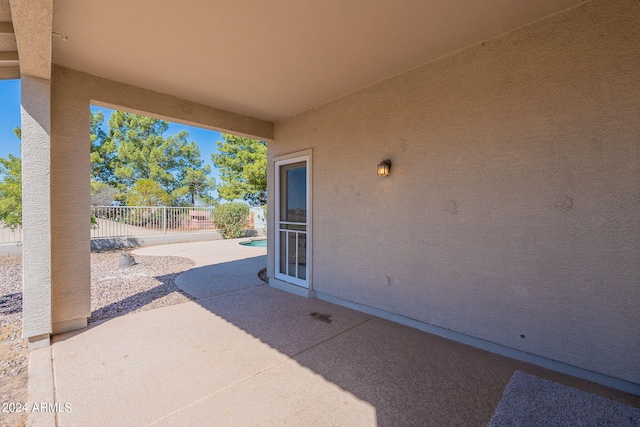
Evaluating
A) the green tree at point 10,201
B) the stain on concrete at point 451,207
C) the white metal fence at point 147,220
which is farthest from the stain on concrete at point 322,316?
the white metal fence at point 147,220

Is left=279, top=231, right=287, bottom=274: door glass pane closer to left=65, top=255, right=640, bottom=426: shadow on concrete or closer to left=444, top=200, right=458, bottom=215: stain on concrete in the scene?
left=65, top=255, right=640, bottom=426: shadow on concrete

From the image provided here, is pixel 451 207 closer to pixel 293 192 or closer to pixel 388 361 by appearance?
pixel 388 361

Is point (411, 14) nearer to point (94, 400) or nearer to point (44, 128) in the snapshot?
point (44, 128)

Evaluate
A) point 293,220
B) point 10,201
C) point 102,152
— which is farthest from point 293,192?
point 102,152

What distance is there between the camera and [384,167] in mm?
3566

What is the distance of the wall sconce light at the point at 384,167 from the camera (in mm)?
3566

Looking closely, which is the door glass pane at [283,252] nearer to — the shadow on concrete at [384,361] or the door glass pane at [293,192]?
the door glass pane at [293,192]

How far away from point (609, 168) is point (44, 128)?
Answer: 541cm

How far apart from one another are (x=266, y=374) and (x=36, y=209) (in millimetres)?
3005

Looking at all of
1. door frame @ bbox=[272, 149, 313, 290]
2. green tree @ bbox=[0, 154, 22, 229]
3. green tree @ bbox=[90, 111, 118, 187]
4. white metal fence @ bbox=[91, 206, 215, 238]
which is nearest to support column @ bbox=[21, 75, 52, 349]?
door frame @ bbox=[272, 149, 313, 290]

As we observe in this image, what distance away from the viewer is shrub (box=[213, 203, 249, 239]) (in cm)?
1394

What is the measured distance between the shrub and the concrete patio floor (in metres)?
10.5

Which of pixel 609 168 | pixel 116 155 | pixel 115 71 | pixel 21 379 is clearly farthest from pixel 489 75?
pixel 116 155

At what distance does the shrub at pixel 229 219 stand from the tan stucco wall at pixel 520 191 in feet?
37.1
